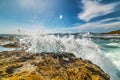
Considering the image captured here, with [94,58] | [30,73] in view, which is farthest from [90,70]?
[94,58]

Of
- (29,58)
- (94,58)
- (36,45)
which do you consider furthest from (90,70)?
(36,45)

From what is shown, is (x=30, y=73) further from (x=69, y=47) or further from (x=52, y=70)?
(x=69, y=47)

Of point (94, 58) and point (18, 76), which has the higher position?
point (18, 76)

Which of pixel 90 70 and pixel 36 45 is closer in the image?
pixel 90 70

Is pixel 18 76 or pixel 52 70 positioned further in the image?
pixel 52 70

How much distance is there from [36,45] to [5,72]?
13.0 meters

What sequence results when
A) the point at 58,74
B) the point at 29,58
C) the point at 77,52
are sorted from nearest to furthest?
the point at 58,74 < the point at 29,58 < the point at 77,52

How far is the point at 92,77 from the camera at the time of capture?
895cm

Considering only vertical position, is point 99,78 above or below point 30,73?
below

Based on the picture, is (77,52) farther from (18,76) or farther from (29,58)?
(18,76)

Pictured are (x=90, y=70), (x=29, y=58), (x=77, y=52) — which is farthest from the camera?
(x=77, y=52)

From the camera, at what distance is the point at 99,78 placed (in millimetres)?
8930

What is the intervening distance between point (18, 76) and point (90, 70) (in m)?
4.73

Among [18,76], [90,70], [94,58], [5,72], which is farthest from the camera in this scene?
[94,58]
